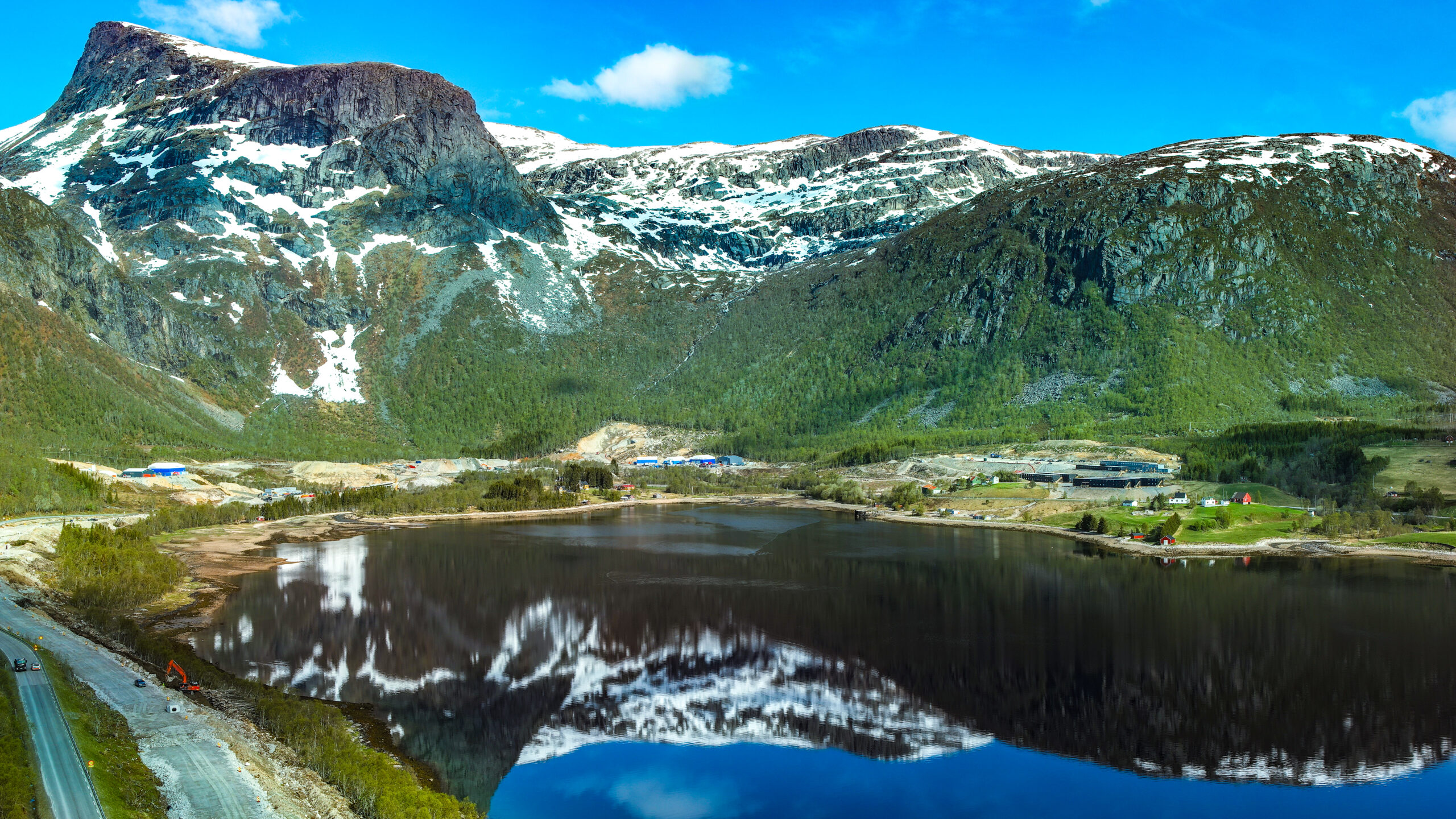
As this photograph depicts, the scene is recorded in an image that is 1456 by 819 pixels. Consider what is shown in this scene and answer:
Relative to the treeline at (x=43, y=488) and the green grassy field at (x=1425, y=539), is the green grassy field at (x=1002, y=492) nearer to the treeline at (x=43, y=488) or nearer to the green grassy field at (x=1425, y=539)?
the green grassy field at (x=1425, y=539)

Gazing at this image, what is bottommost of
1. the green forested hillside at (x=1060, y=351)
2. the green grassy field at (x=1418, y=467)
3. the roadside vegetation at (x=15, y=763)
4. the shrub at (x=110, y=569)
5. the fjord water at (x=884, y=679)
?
the fjord water at (x=884, y=679)

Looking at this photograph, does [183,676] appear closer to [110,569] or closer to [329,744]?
[329,744]

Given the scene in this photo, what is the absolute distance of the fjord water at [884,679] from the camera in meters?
30.9

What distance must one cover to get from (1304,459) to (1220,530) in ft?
83.2

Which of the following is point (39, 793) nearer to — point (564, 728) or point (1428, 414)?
point (564, 728)

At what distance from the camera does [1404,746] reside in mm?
33500

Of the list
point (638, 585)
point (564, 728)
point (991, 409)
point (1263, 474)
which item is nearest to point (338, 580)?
point (638, 585)

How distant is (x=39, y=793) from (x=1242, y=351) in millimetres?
169953

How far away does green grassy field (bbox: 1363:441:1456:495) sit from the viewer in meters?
89.1

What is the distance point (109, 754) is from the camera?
90.9 ft

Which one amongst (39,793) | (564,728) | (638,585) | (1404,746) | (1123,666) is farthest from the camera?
(638,585)

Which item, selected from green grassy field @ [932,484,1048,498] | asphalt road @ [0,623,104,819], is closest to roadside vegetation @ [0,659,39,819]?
asphalt road @ [0,623,104,819]

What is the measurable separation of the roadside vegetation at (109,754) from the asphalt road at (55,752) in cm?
21

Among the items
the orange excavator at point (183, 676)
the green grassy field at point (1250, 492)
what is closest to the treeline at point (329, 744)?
the orange excavator at point (183, 676)
